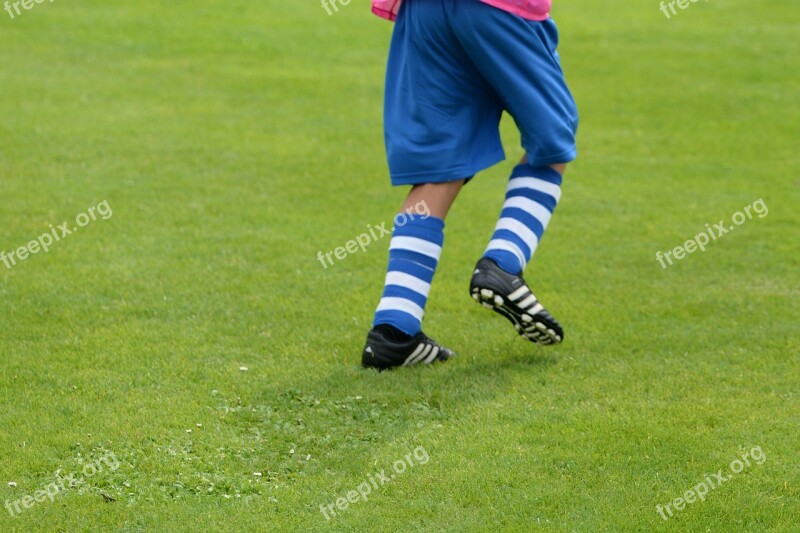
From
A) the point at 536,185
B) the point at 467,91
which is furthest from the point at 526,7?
the point at 536,185

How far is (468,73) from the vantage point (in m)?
4.63

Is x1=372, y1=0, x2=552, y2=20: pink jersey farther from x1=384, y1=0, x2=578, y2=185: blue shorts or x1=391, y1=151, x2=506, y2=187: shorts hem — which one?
x1=391, y1=151, x2=506, y2=187: shorts hem

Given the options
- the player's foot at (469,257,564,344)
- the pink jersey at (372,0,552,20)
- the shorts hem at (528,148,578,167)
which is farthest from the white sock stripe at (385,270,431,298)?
the pink jersey at (372,0,552,20)

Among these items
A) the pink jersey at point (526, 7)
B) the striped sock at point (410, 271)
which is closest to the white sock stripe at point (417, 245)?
the striped sock at point (410, 271)

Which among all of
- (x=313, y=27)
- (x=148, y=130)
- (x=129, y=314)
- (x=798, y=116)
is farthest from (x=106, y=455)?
(x=313, y=27)

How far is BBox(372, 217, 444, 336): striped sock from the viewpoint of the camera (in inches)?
183

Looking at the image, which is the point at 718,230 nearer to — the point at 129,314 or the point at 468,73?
the point at 468,73

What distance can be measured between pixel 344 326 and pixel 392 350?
0.63m

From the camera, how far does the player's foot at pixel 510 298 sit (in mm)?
4543

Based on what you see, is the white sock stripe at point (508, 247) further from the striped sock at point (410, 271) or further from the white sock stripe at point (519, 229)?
the striped sock at point (410, 271)

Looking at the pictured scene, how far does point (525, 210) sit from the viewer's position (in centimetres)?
481

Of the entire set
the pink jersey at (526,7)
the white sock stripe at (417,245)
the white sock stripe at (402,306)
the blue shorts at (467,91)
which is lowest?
the white sock stripe at (402,306)

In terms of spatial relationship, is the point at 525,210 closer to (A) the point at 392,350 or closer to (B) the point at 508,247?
(B) the point at 508,247

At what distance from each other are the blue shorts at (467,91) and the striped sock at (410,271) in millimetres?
192
